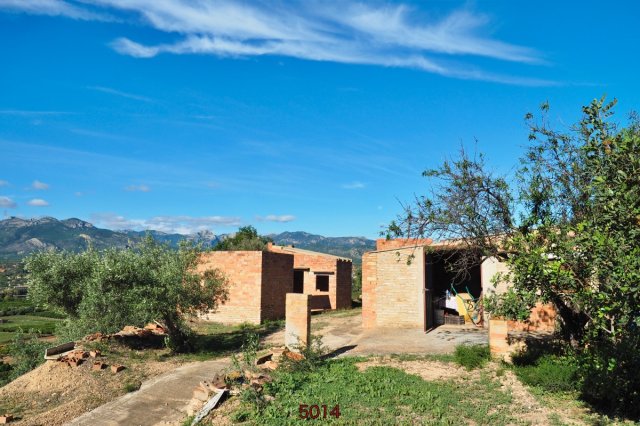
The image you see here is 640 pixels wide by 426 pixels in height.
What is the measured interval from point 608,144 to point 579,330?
4.91 meters

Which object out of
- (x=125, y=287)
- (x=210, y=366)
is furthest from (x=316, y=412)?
(x=125, y=287)

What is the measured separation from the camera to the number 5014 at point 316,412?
8164mm

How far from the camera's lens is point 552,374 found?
9.03 meters

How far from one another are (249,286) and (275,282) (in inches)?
56.9

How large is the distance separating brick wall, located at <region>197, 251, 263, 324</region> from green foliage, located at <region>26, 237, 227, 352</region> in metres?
4.18

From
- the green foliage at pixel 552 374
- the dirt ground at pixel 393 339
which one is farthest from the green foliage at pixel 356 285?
the green foliage at pixel 552 374

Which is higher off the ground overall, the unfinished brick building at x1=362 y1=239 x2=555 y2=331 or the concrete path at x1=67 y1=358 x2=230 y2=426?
the unfinished brick building at x1=362 y1=239 x2=555 y2=331

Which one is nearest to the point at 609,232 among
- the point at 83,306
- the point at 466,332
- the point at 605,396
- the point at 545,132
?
the point at 605,396

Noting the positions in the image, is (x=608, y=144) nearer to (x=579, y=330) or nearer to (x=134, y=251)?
(x=579, y=330)

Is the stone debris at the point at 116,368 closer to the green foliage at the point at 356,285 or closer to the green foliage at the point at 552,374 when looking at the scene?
the green foliage at the point at 552,374

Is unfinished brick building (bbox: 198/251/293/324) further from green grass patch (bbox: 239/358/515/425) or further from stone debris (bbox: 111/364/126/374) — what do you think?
green grass patch (bbox: 239/358/515/425)

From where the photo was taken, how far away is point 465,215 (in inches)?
458

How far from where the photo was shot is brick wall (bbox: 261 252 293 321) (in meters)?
21.5

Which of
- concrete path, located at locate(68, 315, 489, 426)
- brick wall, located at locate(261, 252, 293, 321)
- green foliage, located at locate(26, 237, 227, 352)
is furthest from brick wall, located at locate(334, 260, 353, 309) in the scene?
green foliage, located at locate(26, 237, 227, 352)
